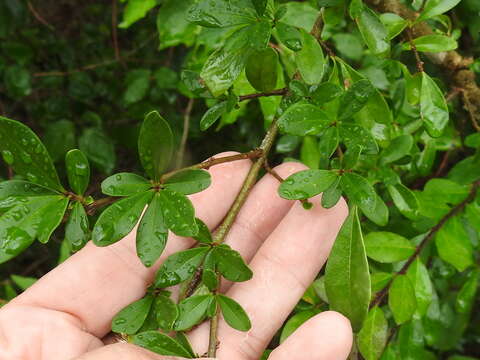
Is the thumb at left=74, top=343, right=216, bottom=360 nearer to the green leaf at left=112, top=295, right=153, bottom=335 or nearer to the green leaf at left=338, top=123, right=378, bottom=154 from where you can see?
the green leaf at left=112, top=295, right=153, bottom=335

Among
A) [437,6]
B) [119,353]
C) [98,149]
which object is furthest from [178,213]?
[98,149]

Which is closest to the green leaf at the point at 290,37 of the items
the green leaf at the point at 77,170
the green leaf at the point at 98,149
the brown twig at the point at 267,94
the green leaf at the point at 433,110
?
the brown twig at the point at 267,94

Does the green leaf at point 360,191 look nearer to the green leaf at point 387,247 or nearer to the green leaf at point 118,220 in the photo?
the green leaf at point 387,247

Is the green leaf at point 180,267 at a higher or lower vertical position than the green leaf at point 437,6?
lower

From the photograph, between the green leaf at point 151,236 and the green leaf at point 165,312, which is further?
the green leaf at point 165,312

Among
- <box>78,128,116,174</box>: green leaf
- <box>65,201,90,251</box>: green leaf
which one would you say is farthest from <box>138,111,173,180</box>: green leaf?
<box>78,128,116,174</box>: green leaf

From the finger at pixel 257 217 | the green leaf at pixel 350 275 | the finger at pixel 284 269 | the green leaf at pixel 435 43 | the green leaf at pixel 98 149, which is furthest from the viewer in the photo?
the green leaf at pixel 98 149

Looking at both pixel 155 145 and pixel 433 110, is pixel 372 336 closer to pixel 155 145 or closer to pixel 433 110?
pixel 433 110

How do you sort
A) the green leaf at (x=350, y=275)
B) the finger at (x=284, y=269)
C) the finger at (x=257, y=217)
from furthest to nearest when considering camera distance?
the finger at (x=257, y=217) < the finger at (x=284, y=269) < the green leaf at (x=350, y=275)
